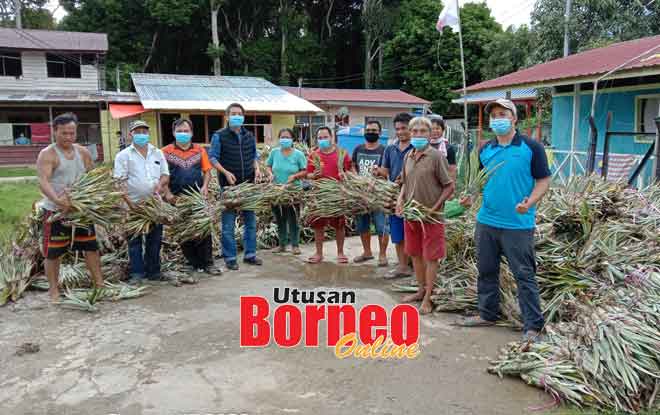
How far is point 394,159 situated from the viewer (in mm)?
5301

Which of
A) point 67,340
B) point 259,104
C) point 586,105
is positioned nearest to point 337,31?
point 259,104

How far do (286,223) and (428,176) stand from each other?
8.51ft

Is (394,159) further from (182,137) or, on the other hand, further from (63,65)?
(63,65)

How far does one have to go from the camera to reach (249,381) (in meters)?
3.24

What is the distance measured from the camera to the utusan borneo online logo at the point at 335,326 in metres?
3.73

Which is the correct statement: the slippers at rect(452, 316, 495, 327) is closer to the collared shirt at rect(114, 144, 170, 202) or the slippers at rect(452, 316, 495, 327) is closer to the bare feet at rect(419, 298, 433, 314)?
the bare feet at rect(419, 298, 433, 314)

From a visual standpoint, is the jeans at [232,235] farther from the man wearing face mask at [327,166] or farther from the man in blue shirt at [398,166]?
the man in blue shirt at [398,166]

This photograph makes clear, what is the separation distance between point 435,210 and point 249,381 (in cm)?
207

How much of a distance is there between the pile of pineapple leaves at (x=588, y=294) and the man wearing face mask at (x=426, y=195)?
33 centimetres

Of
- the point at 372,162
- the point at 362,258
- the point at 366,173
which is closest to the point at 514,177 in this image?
the point at 366,173

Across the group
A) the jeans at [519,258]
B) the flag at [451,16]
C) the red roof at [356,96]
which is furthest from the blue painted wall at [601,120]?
the red roof at [356,96]

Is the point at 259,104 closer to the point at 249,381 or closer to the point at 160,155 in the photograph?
the point at 160,155

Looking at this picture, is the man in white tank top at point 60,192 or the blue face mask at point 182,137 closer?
the man in white tank top at point 60,192

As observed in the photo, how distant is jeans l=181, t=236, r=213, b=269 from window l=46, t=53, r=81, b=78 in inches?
866
